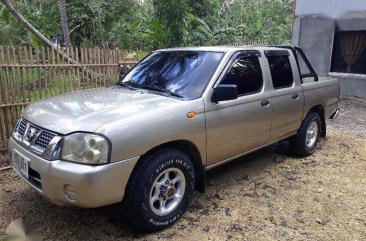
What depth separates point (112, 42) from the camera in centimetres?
1716

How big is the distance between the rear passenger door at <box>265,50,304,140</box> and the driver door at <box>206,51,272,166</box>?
194 millimetres

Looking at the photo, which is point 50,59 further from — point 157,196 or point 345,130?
point 345,130

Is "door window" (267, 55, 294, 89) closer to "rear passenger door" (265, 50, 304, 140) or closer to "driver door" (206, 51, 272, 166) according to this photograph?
"rear passenger door" (265, 50, 304, 140)

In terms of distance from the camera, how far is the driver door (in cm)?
386

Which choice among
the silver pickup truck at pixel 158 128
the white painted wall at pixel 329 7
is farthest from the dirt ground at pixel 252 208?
the white painted wall at pixel 329 7

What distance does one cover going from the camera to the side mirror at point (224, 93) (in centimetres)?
371

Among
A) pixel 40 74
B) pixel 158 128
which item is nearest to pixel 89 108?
pixel 158 128

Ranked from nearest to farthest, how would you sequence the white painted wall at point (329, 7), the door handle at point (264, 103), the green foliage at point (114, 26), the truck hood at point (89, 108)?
1. the truck hood at point (89, 108)
2. the door handle at point (264, 103)
3. the white painted wall at point (329, 7)
4. the green foliage at point (114, 26)

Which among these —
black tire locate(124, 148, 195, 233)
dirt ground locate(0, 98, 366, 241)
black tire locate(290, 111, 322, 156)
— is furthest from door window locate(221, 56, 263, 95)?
black tire locate(290, 111, 322, 156)

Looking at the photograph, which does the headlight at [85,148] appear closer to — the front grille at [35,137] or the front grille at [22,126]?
the front grille at [35,137]

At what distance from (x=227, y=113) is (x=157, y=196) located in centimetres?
127

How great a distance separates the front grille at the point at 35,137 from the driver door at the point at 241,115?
1.64m

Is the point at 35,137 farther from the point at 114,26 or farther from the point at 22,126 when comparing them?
the point at 114,26

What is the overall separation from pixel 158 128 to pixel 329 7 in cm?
946
